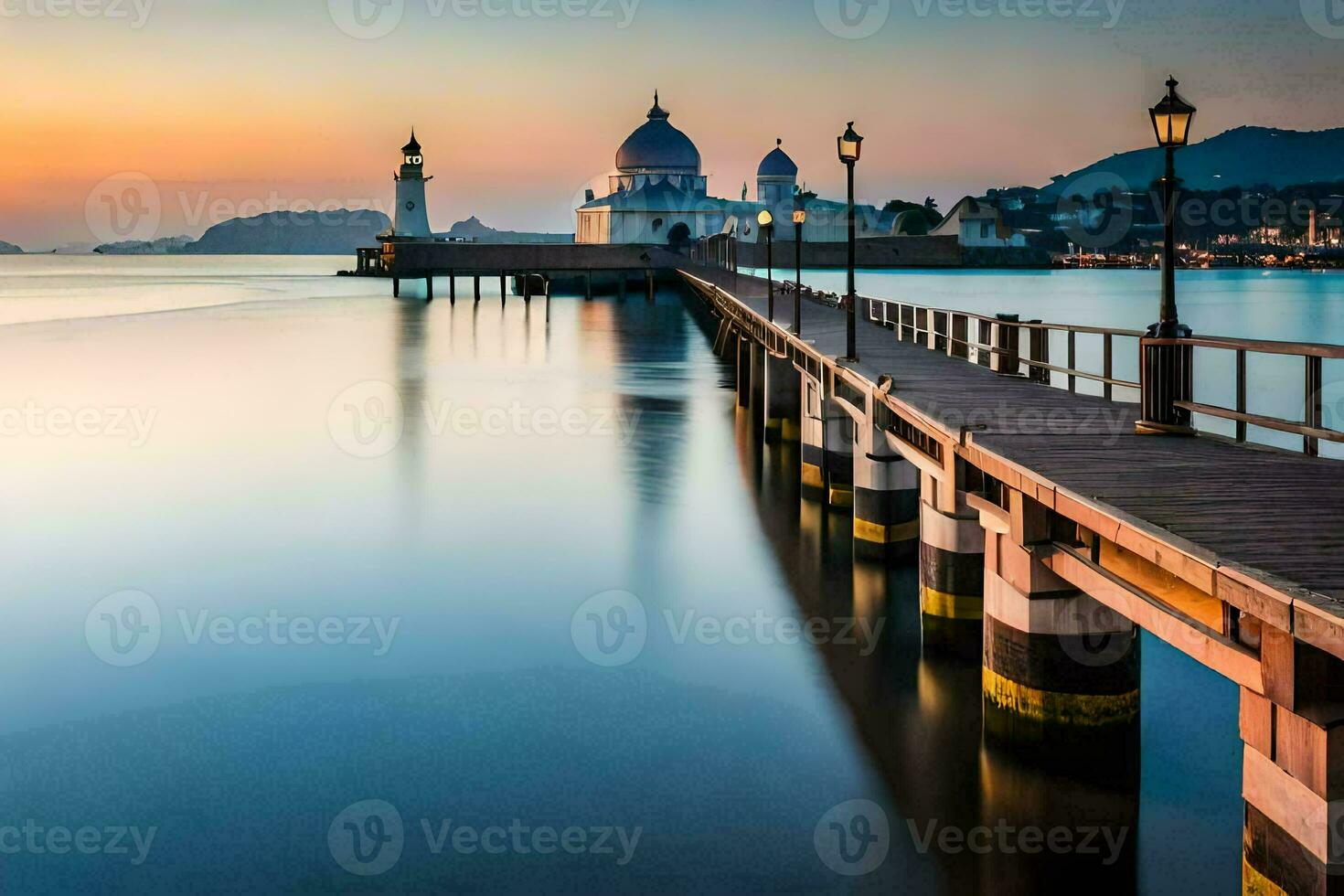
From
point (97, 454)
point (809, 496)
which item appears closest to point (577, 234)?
point (97, 454)

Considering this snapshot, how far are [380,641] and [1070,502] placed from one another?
376 inches

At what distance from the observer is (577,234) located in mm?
134875

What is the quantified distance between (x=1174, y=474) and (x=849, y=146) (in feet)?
34.5

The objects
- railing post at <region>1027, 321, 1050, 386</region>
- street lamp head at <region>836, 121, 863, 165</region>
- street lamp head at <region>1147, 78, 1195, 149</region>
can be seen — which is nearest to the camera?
street lamp head at <region>1147, 78, 1195, 149</region>

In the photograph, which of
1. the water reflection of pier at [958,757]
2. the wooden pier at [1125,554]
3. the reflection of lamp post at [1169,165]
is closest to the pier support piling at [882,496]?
the wooden pier at [1125,554]

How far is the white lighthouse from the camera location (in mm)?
128375

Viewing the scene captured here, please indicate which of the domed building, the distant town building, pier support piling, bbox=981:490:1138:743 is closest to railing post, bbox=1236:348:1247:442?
pier support piling, bbox=981:490:1138:743

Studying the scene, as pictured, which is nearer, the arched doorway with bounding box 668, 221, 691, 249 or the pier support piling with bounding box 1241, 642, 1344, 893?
the pier support piling with bounding box 1241, 642, 1344, 893

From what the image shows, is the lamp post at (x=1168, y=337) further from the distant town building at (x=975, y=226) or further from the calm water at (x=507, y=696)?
the distant town building at (x=975, y=226)

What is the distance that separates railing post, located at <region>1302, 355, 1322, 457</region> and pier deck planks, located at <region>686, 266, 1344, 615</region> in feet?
0.60

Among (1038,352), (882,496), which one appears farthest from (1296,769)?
(882,496)

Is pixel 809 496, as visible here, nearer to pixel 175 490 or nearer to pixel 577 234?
pixel 175 490

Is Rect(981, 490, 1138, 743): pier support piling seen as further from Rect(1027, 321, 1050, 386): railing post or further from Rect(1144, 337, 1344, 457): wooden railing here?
Rect(1027, 321, 1050, 386): railing post

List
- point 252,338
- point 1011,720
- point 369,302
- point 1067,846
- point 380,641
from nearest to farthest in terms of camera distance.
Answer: point 1067,846 < point 1011,720 < point 380,641 < point 252,338 < point 369,302
